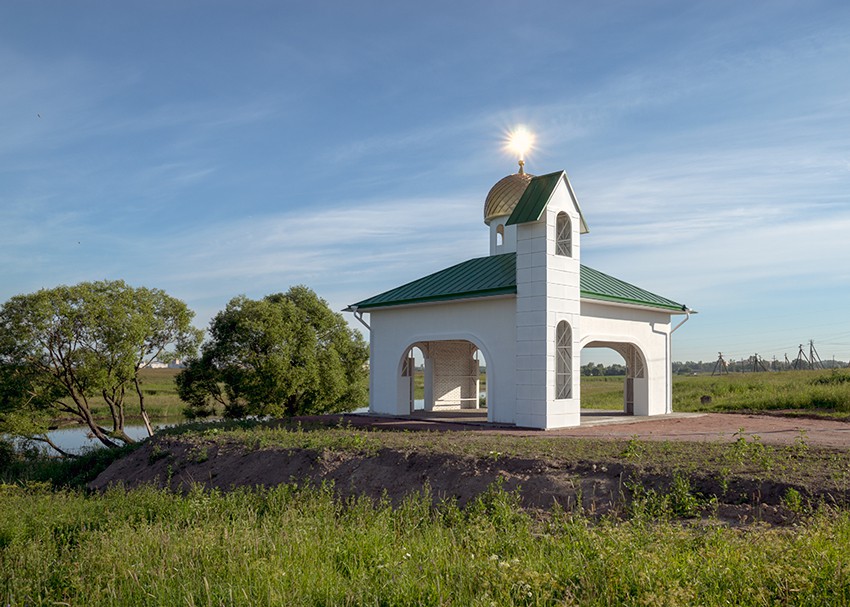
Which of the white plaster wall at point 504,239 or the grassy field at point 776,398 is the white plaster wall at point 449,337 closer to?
the white plaster wall at point 504,239

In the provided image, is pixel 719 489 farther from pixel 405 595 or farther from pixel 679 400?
pixel 679 400

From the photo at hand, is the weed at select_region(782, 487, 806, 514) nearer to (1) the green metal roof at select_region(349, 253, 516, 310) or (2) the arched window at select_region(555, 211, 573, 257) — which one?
(1) the green metal roof at select_region(349, 253, 516, 310)

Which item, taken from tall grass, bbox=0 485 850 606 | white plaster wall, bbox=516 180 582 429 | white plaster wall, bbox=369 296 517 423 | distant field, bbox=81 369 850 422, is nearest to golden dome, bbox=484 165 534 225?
white plaster wall, bbox=516 180 582 429

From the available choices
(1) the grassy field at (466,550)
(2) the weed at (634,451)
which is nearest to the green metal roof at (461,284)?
(2) the weed at (634,451)

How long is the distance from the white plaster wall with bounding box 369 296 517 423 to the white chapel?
1.1 inches

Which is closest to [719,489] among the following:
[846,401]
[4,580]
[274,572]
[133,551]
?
[274,572]

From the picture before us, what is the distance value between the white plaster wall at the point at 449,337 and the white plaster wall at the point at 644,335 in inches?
94.0

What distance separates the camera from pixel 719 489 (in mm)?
8359

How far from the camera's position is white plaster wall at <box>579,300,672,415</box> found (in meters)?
18.0

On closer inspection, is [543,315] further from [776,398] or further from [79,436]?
[79,436]

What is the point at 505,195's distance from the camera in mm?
20625

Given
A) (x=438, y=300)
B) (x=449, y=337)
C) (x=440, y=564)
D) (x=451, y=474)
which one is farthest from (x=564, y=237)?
(x=440, y=564)

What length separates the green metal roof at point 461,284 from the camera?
17.0 metres

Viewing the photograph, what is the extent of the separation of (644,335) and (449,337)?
238 inches
